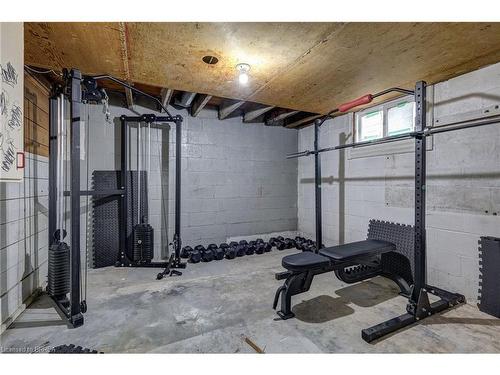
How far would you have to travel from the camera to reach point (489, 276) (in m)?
2.25

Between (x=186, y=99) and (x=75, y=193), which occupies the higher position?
(x=186, y=99)

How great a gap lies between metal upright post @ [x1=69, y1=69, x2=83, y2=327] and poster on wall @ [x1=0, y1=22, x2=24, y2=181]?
16.0 inches

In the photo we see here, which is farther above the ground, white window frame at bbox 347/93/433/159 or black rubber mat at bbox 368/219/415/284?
white window frame at bbox 347/93/433/159

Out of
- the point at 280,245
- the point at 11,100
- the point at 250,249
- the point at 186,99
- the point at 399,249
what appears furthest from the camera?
the point at 280,245

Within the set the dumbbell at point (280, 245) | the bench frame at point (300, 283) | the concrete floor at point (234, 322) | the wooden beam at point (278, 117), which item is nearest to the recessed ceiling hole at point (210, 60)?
the bench frame at point (300, 283)

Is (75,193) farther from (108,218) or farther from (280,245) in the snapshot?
(280,245)

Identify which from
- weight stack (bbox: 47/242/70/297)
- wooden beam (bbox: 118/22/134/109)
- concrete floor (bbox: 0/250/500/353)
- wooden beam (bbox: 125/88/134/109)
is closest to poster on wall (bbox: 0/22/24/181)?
wooden beam (bbox: 118/22/134/109)

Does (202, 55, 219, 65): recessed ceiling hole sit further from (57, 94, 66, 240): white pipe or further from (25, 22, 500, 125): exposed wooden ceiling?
(57, 94, 66, 240): white pipe

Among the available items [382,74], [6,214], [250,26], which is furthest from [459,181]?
[6,214]

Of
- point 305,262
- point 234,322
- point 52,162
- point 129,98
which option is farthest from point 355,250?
point 129,98

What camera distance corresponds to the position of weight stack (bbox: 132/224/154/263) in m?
3.41

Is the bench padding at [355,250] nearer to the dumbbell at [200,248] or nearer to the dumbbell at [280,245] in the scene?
the dumbbell at [280,245]

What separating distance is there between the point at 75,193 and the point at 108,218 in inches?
62.2

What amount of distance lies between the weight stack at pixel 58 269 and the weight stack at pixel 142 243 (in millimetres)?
1138
